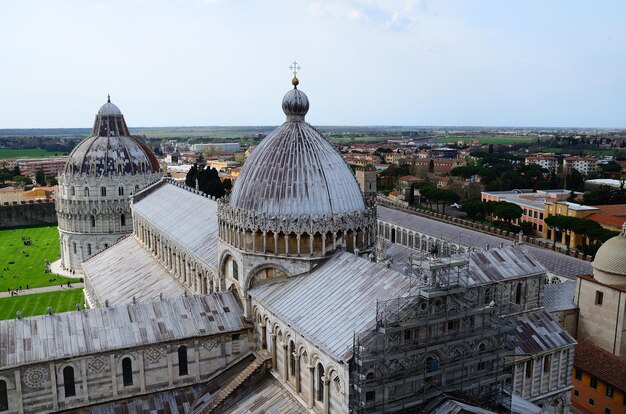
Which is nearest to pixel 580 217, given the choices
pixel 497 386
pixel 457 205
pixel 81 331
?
pixel 457 205

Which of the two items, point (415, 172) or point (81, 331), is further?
point (415, 172)

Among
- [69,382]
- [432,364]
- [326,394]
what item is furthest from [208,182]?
[432,364]

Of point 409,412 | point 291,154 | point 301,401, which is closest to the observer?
point 409,412

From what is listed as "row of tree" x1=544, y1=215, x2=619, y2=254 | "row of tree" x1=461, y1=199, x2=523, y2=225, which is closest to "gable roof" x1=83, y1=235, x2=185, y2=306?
Result: "row of tree" x1=544, y1=215, x2=619, y2=254

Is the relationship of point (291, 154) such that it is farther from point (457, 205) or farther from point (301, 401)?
point (457, 205)

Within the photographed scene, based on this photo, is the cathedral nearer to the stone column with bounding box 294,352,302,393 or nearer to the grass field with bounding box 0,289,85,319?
the stone column with bounding box 294,352,302,393

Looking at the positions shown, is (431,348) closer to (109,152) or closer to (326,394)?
(326,394)

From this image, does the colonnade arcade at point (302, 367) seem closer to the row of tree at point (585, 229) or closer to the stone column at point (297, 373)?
the stone column at point (297, 373)

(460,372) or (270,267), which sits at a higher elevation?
(270,267)
